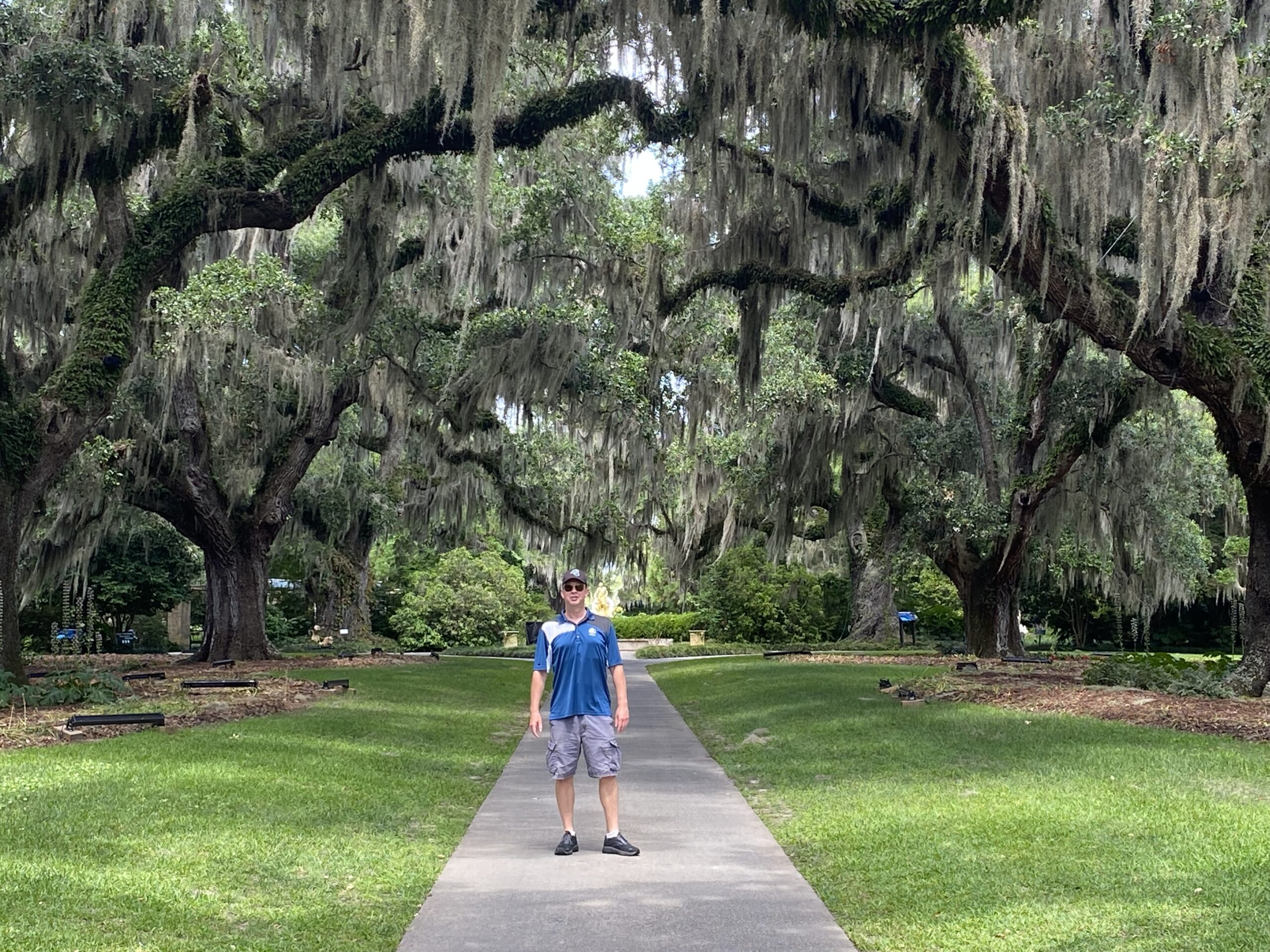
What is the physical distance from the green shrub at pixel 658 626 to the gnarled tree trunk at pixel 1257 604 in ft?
98.7

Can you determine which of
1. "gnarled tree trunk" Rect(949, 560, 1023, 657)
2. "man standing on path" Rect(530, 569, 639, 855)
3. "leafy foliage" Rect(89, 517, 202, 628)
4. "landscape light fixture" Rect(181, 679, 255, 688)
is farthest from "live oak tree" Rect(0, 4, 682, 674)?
"leafy foliage" Rect(89, 517, 202, 628)

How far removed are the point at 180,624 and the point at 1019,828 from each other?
40.1 metres

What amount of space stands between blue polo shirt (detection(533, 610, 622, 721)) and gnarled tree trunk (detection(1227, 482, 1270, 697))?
31.5 feet

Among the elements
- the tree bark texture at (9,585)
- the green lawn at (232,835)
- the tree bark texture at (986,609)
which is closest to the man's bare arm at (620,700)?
the green lawn at (232,835)

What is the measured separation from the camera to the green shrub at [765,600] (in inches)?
1486

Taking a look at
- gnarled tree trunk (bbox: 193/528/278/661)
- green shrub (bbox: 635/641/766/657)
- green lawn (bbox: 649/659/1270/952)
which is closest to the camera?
green lawn (bbox: 649/659/1270/952)

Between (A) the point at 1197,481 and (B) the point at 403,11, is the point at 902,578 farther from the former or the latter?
(B) the point at 403,11

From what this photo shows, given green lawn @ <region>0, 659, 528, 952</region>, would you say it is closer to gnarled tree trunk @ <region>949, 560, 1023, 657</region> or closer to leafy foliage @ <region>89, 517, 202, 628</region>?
gnarled tree trunk @ <region>949, 560, 1023, 657</region>

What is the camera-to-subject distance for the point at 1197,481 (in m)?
26.5

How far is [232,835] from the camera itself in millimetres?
6754

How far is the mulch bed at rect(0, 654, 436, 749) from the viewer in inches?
450

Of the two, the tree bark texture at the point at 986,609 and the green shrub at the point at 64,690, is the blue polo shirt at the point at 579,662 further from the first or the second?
the tree bark texture at the point at 986,609

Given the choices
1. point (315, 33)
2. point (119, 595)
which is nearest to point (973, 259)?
point (315, 33)

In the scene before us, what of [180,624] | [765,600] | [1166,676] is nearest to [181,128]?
[1166,676]
